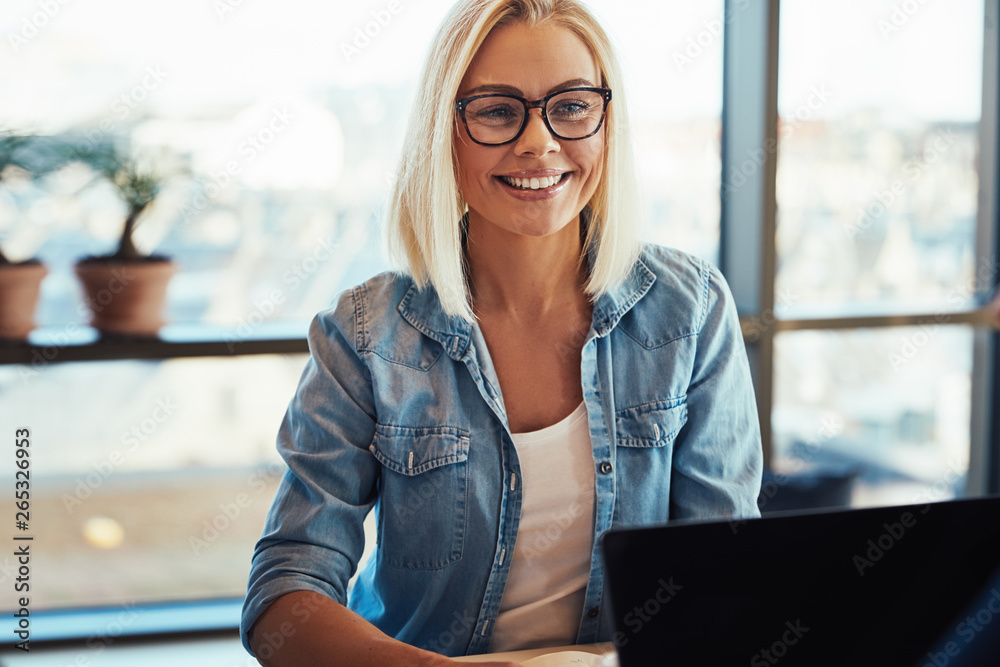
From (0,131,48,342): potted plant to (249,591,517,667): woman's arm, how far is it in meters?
1.36

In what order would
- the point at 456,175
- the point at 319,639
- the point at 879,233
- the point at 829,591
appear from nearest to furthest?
the point at 829,591
the point at 319,639
the point at 456,175
the point at 879,233

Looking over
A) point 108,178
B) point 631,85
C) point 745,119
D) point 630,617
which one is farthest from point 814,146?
point 630,617

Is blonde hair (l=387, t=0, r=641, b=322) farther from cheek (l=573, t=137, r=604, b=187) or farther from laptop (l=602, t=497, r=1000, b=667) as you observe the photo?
laptop (l=602, t=497, r=1000, b=667)

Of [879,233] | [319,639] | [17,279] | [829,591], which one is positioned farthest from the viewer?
[879,233]

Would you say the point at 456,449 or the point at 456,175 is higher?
the point at 456,175

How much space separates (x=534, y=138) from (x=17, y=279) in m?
1.49

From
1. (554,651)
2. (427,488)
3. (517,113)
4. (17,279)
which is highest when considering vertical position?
(517,113)

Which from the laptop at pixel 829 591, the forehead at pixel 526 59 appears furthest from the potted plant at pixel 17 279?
the laptop at pixel 829 591

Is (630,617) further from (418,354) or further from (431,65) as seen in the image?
(431,65)

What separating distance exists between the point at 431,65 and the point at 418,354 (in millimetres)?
436

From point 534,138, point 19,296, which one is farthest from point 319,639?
point 19,296

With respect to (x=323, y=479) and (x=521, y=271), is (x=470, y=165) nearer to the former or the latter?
(x=521, y=271)

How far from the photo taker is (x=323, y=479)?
1.14 metres

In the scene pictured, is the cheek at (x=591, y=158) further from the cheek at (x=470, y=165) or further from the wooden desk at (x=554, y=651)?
the wooden desk at (x=554, y=651)
